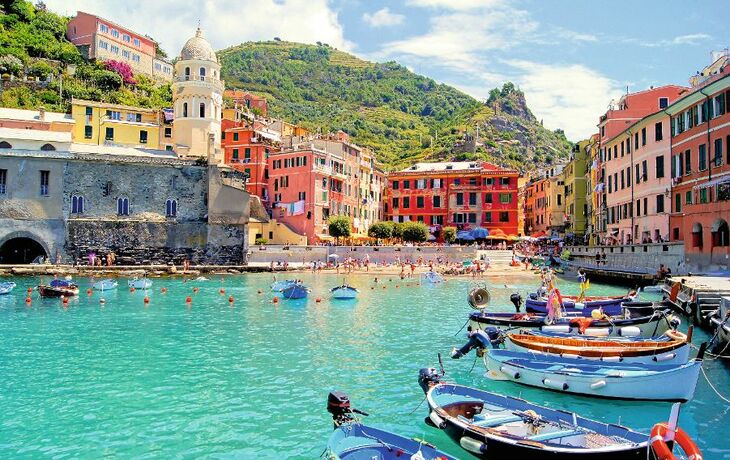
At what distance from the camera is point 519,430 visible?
10750mm

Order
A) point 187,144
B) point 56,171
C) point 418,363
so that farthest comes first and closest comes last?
point 187,144
point 56,171
point 418,363

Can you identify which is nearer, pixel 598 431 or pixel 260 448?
pixel 598 431

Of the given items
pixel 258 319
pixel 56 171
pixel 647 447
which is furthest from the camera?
pixel 56 171

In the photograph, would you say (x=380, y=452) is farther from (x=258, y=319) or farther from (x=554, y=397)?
(x=258, y=319)

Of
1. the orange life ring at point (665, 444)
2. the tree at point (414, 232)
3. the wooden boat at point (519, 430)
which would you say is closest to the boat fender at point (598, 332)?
the wooden boat at point (519, 430)

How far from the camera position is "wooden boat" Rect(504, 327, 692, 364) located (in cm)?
1616

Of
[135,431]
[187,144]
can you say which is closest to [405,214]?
[187,144]

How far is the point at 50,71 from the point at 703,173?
89344 millimetres

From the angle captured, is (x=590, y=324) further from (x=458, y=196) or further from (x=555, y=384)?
(x=458, y=196)

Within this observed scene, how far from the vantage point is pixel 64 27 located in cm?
9900

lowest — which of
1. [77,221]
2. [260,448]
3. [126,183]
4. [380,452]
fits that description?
[260,448]

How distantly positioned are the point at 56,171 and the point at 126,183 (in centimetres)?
648

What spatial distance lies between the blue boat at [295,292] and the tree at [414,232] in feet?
108

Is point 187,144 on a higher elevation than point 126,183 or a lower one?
higher
